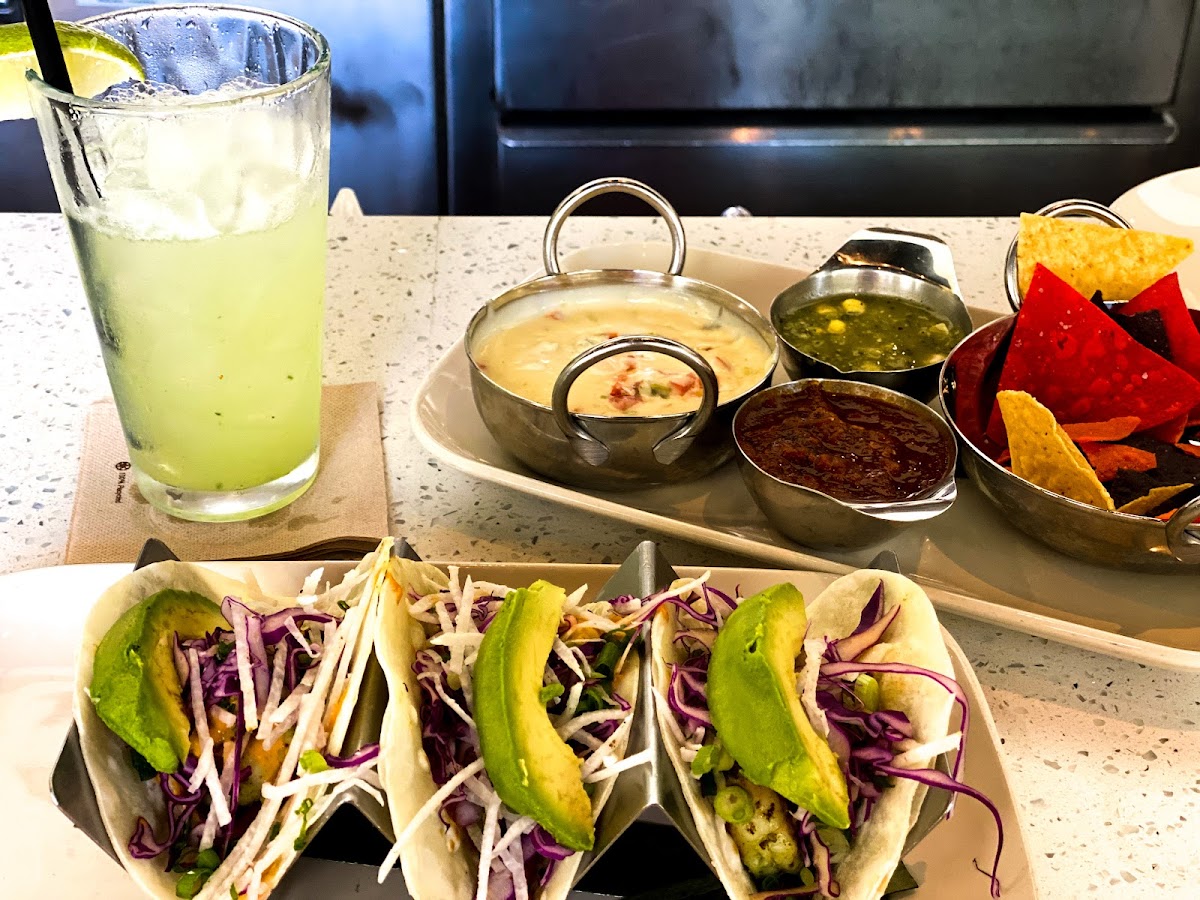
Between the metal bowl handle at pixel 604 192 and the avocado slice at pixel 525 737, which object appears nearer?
the avocado slice at pixel 525 737

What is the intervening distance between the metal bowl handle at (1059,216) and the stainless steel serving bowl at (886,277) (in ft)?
0.27

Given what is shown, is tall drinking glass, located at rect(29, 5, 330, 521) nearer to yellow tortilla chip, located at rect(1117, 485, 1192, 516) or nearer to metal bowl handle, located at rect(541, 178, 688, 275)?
metal bowl handle, located at rect(541, 178, 688, 275)

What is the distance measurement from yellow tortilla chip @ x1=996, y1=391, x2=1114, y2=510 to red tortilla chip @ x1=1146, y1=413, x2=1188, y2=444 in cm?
19

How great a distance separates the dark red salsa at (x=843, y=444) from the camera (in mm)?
1437

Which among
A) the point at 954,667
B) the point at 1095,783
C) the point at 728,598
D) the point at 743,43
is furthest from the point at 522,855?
the point at 743,43

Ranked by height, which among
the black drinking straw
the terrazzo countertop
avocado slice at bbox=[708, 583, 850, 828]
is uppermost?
the black drinking straw

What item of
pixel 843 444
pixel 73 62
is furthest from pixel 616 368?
pixel 73 62

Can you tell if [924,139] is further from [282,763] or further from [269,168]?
[282,763]

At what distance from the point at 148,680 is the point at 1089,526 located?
43.3 inches

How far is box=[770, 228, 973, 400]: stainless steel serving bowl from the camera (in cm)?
190

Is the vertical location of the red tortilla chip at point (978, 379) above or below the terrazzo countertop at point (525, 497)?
above

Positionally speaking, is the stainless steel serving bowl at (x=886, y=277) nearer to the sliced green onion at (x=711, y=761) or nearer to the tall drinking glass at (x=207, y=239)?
the tall drinking glass at (x=207, y=239)

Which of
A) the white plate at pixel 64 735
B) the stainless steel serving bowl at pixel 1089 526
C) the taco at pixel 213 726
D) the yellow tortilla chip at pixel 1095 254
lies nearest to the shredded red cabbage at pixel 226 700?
the taco at pixel 213 726

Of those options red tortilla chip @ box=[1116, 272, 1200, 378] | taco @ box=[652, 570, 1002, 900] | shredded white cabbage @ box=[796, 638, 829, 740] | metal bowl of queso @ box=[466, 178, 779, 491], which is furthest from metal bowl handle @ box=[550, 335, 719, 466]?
red tortilla chip @ box=[1116, 272, 1200, 378]
